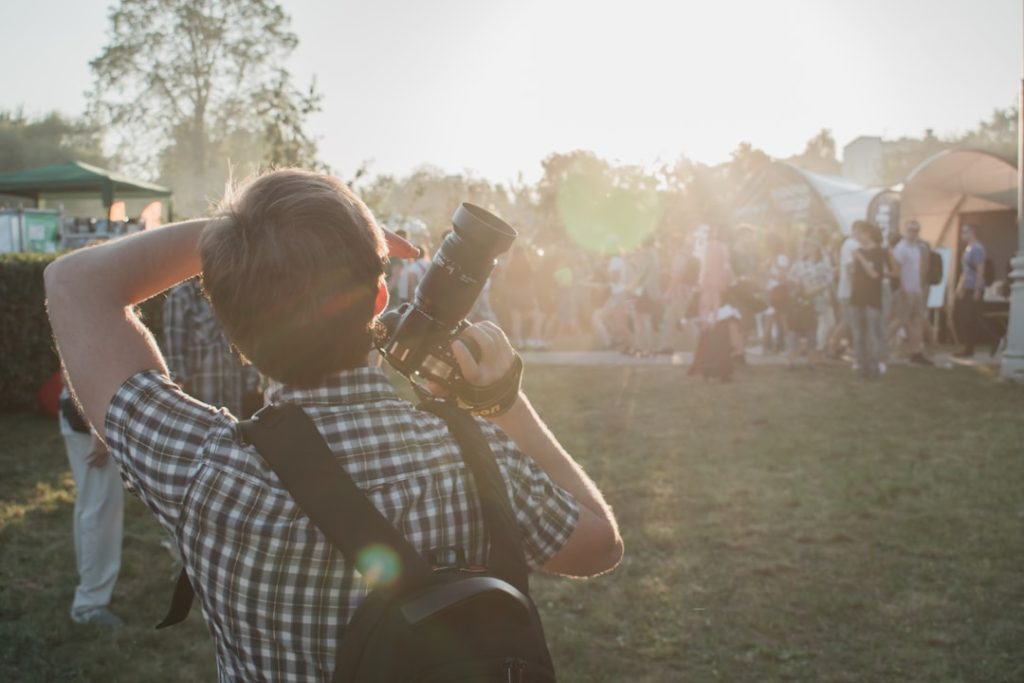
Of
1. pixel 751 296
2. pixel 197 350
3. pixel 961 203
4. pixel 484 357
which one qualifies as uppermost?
pixel 961 203

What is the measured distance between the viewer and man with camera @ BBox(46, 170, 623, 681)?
1.31m

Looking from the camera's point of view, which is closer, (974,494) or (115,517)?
(115,517)

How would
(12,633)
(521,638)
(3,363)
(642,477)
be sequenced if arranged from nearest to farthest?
(521,638) < (12,633) < (642,477) < (3,363)

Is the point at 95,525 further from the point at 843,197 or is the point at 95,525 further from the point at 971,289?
the point at 843,197

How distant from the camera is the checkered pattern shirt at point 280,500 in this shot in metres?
1.30

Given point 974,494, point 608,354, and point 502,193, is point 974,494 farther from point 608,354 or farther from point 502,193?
point 502,193

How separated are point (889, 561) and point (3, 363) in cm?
903

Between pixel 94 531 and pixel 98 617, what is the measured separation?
47 cm

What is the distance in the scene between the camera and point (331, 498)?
122 centimetres

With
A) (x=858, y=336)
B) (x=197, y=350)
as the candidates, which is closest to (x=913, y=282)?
(x=858, y=336)

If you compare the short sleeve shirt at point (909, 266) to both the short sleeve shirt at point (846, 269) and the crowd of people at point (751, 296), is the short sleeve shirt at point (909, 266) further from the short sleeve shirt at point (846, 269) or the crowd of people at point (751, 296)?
the short sleeve shirt at point (846, 269)

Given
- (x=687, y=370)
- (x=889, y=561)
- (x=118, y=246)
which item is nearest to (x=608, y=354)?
(x=687, y=370)

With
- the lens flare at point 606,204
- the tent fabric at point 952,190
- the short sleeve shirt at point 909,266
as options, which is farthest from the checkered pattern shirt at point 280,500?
the lens flare at point 606,204

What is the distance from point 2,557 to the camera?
5.68 metres
